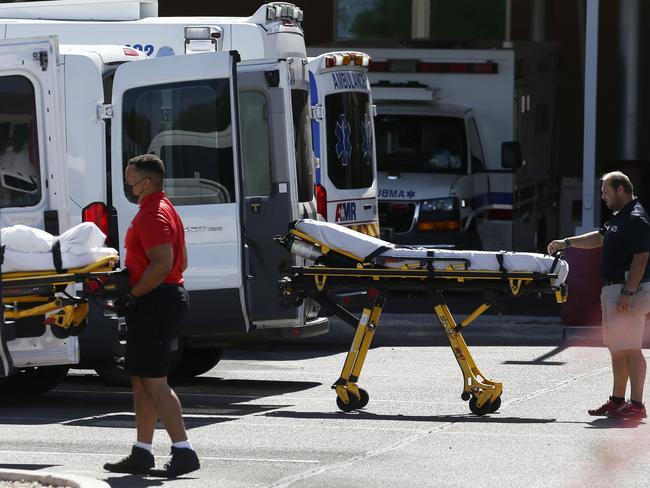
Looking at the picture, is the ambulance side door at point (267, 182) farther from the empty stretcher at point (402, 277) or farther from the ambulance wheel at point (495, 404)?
the ambulance wheel at point (495, 404)

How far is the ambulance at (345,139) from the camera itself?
50.7ft

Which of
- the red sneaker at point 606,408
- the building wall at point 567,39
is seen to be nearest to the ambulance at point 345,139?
the red sneaker at point 606,408

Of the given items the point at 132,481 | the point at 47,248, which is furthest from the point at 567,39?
the point at 132,481

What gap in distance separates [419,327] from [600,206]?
6.52m

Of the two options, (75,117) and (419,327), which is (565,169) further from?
(75,117)

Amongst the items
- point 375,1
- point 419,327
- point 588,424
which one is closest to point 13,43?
point 588,424

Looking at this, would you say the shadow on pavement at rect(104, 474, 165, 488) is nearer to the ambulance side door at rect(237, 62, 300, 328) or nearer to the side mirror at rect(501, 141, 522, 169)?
the ambulance side door at rect(237, 62, 300, 328)

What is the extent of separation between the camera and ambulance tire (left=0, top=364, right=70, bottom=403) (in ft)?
39.7

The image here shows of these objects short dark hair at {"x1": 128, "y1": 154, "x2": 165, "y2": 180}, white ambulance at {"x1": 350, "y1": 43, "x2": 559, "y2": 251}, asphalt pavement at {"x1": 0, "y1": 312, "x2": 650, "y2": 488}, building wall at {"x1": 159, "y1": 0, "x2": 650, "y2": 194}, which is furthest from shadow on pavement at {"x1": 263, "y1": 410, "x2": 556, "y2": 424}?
building wall at {"x1": 159, "y1": 0, "x2": 650, "y2": 194}

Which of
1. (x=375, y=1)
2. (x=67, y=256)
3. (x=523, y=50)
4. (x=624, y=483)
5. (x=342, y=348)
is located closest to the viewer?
(x=624, y=483)

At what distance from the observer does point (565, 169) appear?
29.3 m

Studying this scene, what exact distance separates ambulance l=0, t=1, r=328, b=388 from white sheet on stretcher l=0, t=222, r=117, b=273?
4.07 ft

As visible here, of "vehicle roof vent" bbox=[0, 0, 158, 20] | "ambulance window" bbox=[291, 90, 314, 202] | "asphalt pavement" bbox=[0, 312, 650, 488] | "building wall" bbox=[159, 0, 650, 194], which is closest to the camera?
"asphalt pavement" bbox=[0, 312, 650, 488]

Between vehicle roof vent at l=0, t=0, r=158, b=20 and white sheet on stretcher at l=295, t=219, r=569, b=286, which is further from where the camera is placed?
vehicle roof vent at l=0, t=0, r=158, b=20
